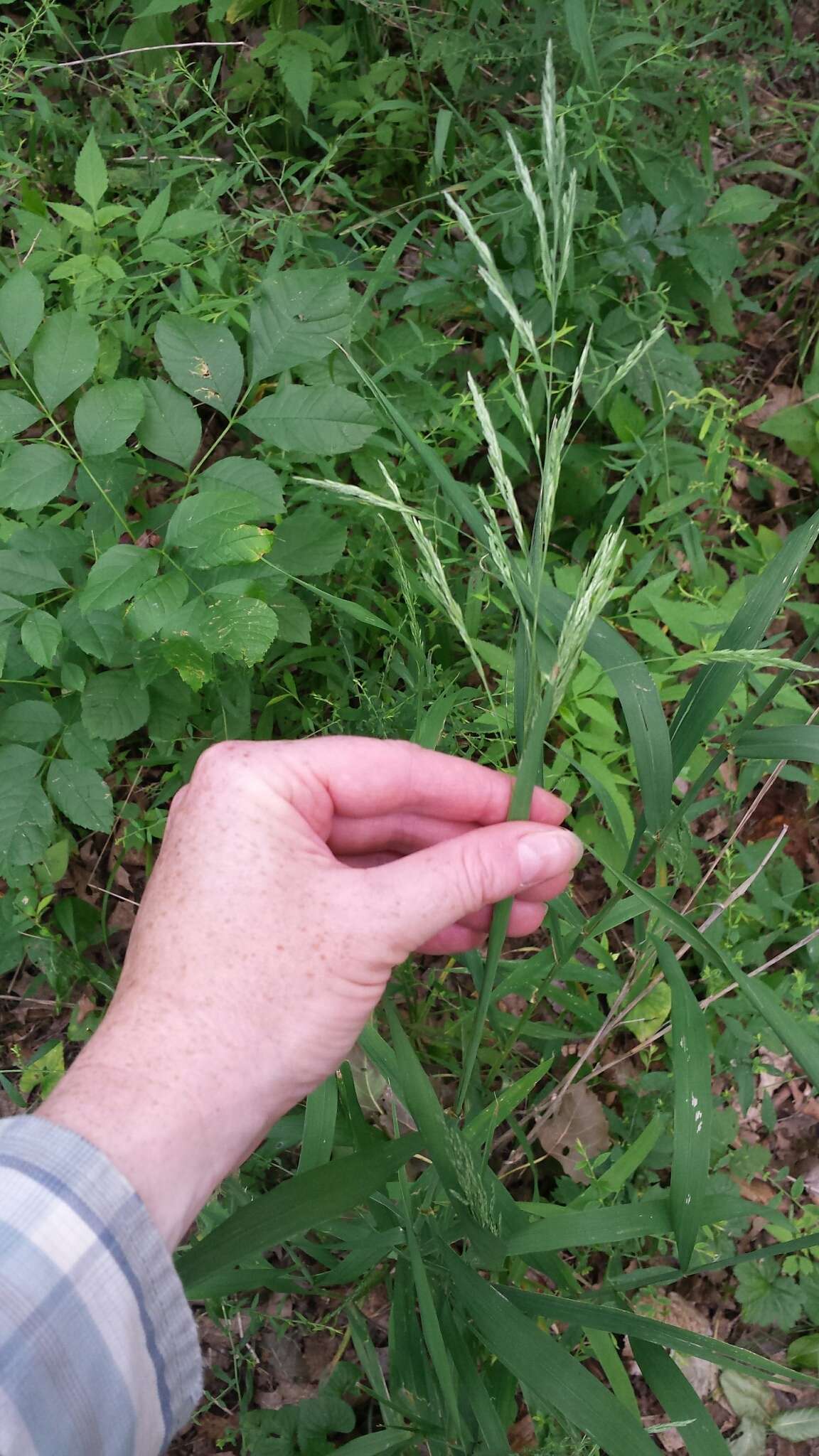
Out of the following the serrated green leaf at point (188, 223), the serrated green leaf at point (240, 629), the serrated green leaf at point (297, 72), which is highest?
the serrated green leaf at point (297, 72)

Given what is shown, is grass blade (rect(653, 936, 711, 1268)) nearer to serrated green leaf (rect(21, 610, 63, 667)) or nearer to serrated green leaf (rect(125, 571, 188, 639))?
serrated green leaf (rect(125, 571, 188, 639))

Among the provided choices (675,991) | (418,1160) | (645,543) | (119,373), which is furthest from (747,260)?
(418,1160)

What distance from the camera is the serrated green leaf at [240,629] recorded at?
1.37 metres

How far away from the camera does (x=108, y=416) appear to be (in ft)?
4.83

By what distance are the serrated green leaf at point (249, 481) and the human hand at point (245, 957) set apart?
499 millimetres

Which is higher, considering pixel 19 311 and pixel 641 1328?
pixel 19 311

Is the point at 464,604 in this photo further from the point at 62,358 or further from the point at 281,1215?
the point at 281,1215

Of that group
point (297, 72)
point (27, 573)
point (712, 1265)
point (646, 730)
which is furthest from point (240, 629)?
point (297, 72)

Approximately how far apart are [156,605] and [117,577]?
0.09 m

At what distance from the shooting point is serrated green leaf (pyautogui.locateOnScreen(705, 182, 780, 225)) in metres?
2.20

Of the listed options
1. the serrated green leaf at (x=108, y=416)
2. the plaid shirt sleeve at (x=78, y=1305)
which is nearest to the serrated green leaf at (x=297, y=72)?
the serrated green leaf at (x=108, y=416)

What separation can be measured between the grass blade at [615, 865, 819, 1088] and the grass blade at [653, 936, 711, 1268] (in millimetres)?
59

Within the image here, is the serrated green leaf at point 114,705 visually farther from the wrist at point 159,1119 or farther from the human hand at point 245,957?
the wrist at point 159,1119

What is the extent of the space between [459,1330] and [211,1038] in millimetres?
571
